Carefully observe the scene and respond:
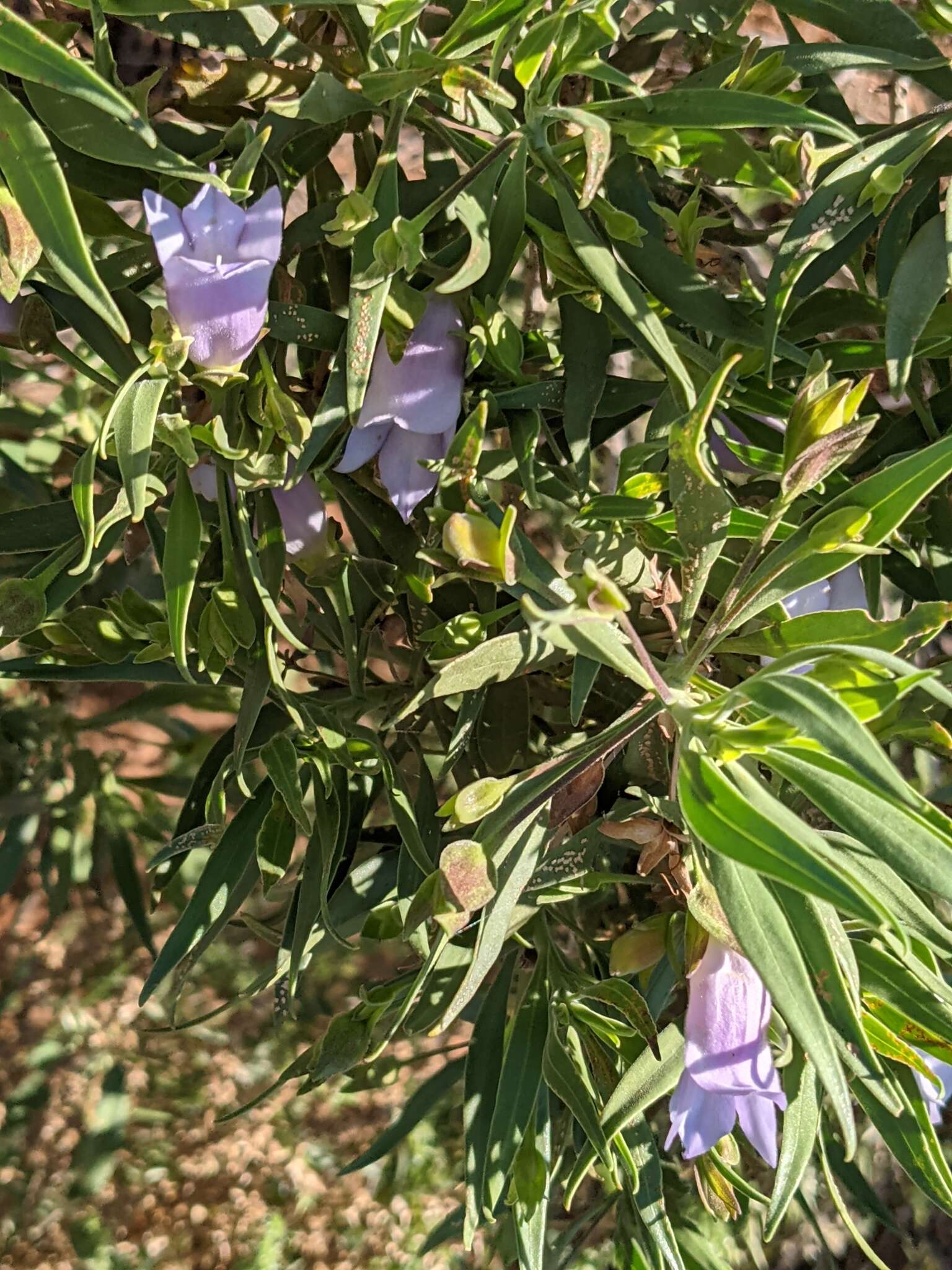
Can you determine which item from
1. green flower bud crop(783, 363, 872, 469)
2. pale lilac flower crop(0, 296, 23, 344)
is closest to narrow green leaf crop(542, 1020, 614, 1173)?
green flower bud crop(783, 363, 872, 469)

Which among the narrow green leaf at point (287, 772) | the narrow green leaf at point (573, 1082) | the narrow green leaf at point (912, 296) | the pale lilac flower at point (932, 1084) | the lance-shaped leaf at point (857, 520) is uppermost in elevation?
the narrow green leaf at point (912, 296)

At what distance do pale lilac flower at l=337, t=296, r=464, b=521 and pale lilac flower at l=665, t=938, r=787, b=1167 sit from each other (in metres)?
0.29

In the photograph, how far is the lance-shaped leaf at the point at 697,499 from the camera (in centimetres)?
44

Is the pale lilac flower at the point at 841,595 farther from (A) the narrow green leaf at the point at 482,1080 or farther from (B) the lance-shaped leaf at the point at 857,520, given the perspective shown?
(A) the narrow green leaf at the point at 482,1080

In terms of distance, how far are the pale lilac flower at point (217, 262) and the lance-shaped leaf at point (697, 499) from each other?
195 millimetres

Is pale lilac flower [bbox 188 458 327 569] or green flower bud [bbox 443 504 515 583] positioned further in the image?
pale lilac flower [bbox 188 458 327 569]

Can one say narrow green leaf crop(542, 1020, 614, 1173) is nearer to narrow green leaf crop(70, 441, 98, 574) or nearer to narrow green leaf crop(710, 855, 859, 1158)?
narrow green leaf crop(710, 855, 859, 1158)

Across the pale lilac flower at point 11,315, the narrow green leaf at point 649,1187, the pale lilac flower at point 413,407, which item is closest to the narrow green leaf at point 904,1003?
the narrow green leaf at point 649,1187

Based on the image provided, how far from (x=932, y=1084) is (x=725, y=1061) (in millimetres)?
172

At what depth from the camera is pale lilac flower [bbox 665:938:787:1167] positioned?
518mm

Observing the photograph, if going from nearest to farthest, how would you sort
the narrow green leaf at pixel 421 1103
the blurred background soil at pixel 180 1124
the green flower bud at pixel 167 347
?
the green flower bud at pixel 167 347, the narrow green leaf at pixel 421 1103, the blurred background soil at pixel 180 1124

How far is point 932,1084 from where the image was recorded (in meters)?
0.60

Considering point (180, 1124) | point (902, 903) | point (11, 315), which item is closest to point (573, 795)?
point (902, 903)

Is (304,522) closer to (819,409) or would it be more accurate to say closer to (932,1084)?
(819,409)
